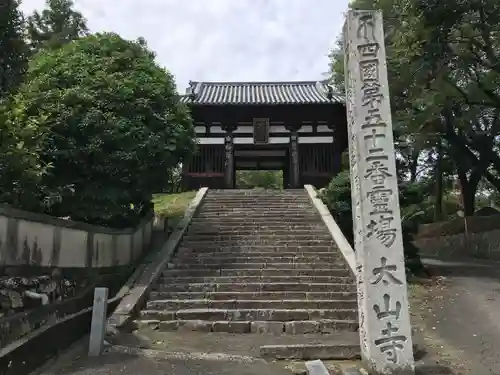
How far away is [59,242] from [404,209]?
993 cm

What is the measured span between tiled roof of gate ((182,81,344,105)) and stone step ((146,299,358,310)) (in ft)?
42.5

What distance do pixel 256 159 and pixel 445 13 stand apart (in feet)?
50.8

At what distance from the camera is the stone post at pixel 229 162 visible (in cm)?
2077

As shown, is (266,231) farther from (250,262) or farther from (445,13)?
(445,13)

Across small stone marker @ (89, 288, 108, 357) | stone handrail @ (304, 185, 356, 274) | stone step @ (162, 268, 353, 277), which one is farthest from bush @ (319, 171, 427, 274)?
small stone marker @ (89, 288, 108, 357)

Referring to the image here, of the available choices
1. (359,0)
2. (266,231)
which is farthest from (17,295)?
(359,0)

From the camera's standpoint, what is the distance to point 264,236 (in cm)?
1268

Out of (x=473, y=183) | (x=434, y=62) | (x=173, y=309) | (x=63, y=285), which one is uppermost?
(x=434, y=62)

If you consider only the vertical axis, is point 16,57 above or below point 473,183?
above

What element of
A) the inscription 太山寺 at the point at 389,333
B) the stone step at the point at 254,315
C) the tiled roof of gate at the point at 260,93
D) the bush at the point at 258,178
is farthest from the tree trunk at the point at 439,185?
the bush at the point at 258,178

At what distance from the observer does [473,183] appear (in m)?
20.2

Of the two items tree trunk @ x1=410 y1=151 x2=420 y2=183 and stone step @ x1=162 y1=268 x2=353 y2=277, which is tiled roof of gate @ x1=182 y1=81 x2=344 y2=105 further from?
stone step @ x1=162 y1=268 x2=353 y2=277

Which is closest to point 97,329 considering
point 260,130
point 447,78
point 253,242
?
point 253,242

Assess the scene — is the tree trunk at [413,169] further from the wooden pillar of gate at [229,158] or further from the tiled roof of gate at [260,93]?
the wooden pillar of gate at [229,158]
